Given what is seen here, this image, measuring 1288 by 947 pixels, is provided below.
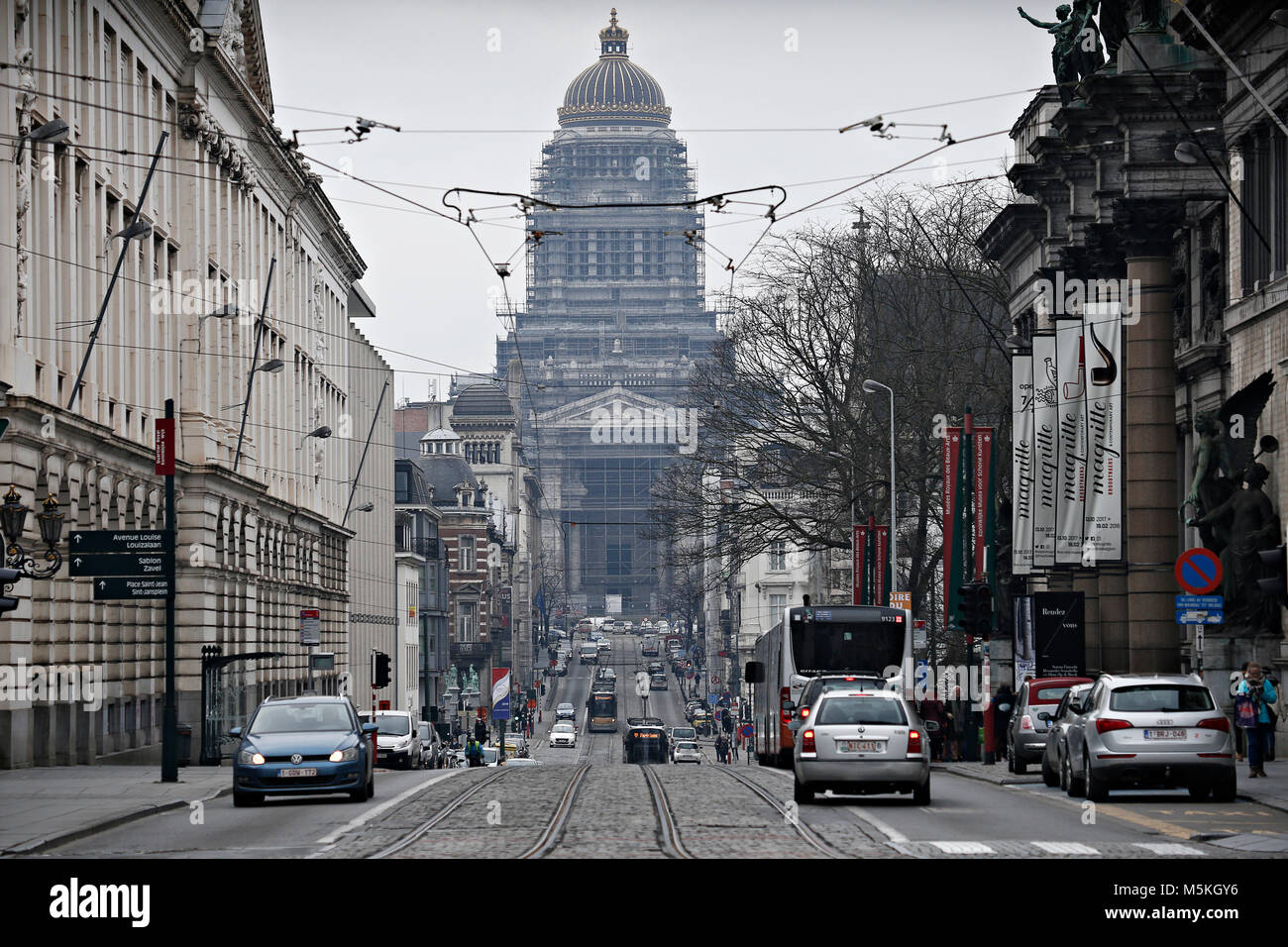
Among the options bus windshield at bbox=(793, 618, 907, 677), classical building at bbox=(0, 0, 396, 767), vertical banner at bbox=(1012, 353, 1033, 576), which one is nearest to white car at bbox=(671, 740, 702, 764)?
classical building at bbox=(0, 0, 396, 767)

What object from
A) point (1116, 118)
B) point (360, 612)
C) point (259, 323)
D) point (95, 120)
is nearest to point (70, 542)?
point (95, 120)

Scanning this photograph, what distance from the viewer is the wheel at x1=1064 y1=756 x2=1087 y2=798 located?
28.4 metres

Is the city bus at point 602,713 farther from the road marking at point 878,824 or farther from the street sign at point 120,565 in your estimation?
the road marking at point 878,824

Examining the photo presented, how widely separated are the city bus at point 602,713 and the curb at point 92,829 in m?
98.4

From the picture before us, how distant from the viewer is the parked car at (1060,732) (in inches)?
1135

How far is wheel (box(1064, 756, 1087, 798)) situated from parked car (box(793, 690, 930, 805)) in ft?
7.35

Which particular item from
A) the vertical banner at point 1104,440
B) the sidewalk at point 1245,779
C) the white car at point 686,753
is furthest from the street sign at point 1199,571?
the white car at point 686,753

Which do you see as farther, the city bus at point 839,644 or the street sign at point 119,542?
the city bus at point 839,644

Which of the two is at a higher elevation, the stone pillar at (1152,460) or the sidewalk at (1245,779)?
the stone pillar at (1152,460)

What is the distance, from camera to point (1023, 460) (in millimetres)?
46469

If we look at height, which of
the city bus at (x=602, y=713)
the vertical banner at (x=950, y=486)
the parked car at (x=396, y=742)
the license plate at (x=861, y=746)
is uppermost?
the vertical banner at (x=950, y=486)

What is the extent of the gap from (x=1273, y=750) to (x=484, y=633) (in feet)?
381

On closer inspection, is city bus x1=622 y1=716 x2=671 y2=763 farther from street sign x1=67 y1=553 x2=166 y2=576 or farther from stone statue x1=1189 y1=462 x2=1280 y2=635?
street sign x1=67 y1=553 x2=166 y2=576
